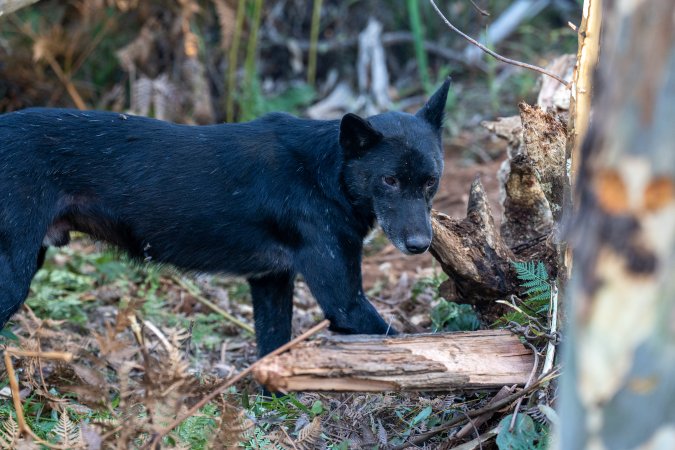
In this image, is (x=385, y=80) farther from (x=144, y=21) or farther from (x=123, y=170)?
(x=123, y=170)

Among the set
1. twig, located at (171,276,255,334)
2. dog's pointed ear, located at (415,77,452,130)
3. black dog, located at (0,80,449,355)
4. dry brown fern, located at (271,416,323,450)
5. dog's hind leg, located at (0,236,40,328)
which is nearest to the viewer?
dry brown fern, located at (271,416,323,450)

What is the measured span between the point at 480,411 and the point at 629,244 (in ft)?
5.57

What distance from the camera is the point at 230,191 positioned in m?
4.13

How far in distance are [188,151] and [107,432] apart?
6.05 ft

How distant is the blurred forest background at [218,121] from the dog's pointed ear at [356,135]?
0.78 meters

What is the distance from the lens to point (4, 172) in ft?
12.4

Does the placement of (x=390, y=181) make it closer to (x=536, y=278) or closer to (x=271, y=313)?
(x=536, y=278)

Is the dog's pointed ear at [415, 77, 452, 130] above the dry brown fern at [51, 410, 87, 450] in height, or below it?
above

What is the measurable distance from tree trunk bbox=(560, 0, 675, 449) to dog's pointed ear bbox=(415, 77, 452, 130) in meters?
2.57

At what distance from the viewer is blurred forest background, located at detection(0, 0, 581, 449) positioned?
119 inches

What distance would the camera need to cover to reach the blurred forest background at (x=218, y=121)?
3014 millimetres

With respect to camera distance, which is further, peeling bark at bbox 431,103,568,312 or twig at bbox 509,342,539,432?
peeling bark at bbox 431,103,568,312

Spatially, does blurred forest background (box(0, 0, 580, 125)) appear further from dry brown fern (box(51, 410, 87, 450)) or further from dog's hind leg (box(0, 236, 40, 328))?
dry brown fern (box(51, 410, 87, 450))

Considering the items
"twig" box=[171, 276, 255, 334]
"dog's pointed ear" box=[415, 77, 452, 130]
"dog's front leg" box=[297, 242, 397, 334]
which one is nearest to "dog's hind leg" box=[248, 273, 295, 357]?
"dog's front leg" box=[297, 242, 397, 334]
